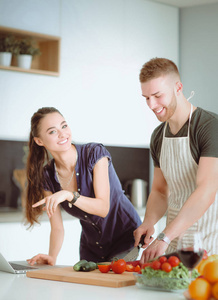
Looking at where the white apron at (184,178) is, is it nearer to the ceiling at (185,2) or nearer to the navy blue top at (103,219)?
the navy blue top at (103,219)

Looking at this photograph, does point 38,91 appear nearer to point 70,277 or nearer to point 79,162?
point 79,162

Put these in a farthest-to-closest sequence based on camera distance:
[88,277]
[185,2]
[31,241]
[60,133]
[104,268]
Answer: [185,2] → [31,241] → [60,133] → [104,268] → [88,277]

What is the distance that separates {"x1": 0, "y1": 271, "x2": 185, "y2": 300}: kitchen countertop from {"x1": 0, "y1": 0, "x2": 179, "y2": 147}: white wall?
7.78 feet

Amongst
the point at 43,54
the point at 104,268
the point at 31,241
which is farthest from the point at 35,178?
the point at 43,54

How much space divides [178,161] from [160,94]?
0.34m

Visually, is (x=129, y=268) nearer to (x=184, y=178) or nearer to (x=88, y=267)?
(x=88, y=267)

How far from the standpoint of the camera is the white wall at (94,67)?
409 centimetres

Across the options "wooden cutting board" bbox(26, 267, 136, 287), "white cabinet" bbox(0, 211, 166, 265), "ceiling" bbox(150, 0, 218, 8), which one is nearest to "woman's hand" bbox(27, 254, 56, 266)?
"wooden cutting board" bbox(26, 267, 136, 287)

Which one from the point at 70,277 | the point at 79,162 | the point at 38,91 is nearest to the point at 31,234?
the point at 38,91

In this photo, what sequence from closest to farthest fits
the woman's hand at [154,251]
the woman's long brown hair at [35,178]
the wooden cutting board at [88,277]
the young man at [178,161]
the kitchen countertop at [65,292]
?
the kitchen countertop at [65,292] < the wooden cutting board at [88,277] < the woman's hand at [154,251] < the young man at [178,161] < the woman's long brown hair at [35,178]

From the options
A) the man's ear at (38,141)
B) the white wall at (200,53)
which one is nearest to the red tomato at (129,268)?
the man's ear at (38,141)

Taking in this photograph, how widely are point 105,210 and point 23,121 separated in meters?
1.94

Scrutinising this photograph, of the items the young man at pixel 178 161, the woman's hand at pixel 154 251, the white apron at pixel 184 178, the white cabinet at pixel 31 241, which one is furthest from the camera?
the white cabinet at pixel 31 241

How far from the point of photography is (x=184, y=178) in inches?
91.5
